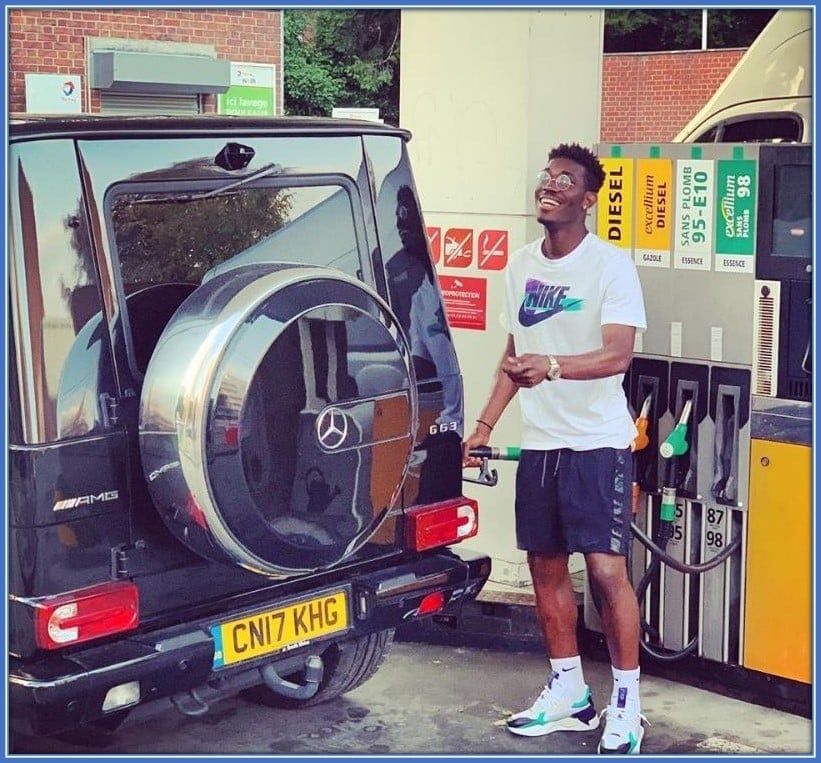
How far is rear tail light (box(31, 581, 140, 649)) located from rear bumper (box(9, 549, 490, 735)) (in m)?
0.06

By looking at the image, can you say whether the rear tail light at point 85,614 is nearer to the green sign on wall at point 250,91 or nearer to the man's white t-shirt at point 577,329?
the man's white t-shirt at point 577,329

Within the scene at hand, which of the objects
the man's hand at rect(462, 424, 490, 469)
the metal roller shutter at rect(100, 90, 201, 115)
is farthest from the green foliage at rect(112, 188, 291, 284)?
the metal roller shutter at rect(100, 90, 201, 115)

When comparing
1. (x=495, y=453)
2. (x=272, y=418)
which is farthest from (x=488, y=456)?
(x=272, y=418)

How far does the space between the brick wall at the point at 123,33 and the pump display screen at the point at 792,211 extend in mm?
11059

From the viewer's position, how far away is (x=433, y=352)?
4.39m

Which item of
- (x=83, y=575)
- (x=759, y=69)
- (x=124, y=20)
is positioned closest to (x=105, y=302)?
(x=83, y=575)

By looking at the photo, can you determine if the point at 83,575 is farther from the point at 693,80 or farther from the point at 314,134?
the point at 693,80

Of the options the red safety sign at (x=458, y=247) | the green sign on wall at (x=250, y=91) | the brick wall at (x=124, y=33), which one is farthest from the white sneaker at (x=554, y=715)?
the green sign on wall at (x=250, y=91)

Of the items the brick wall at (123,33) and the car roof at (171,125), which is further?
the brick wall at (123,33)

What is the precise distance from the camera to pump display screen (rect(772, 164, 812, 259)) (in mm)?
4633

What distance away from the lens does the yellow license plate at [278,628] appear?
3.74 metres

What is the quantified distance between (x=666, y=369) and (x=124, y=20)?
1263cm

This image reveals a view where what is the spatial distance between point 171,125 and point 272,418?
0.87m

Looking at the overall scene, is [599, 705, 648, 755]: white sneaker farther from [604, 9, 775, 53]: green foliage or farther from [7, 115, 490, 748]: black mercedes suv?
[604, 9, 775, 53]: green foliage
